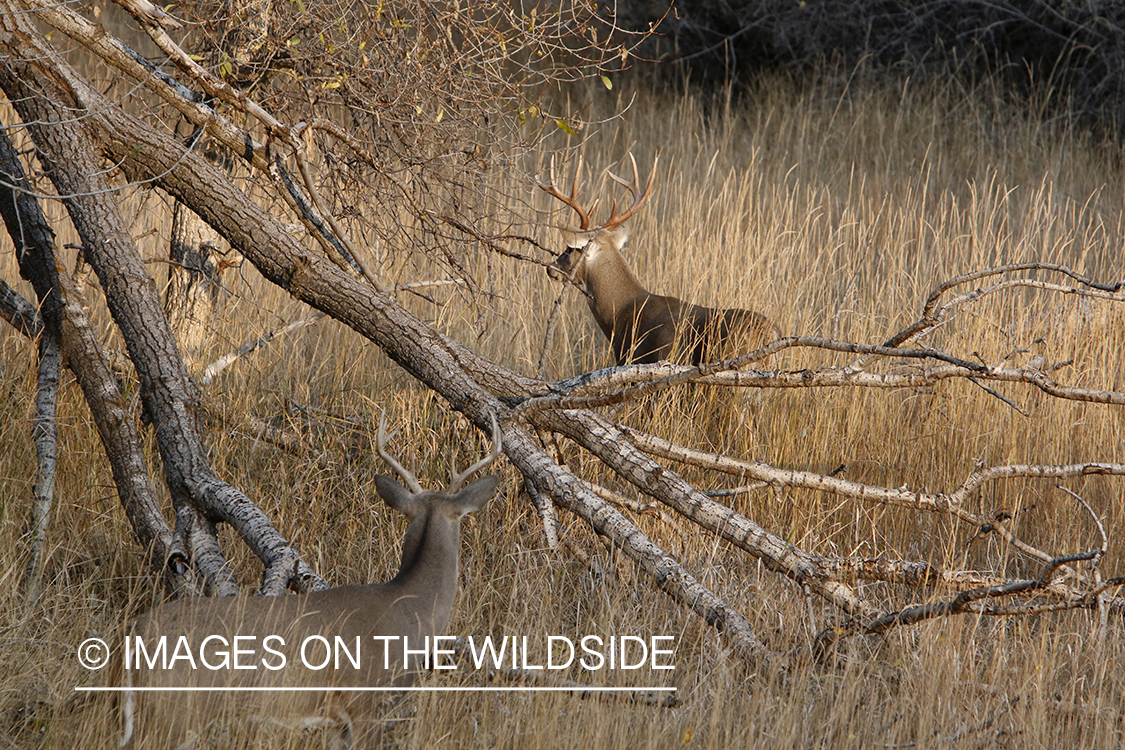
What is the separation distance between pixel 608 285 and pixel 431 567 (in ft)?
12.0

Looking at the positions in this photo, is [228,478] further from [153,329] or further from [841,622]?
[841,622]

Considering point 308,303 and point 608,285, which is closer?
point 308,303

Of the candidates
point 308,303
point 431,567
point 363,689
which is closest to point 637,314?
point 308,303

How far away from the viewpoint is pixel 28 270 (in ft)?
13.0

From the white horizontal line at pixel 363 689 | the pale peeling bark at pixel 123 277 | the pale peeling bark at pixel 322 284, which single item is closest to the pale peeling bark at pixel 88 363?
the pale peeling bark at pixel 123 277

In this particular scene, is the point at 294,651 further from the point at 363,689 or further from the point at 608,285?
the point at 608,285

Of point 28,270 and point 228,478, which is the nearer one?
point 28,270

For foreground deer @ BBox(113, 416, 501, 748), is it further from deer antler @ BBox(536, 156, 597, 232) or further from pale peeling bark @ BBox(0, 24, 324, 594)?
deer antler @ BBox(536, 156, 597, 232)

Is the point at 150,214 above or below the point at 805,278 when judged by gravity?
above

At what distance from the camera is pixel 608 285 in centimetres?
636

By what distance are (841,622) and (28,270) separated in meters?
3.19

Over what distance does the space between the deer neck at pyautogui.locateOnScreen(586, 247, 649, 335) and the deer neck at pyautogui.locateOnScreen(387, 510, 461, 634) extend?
137 inches

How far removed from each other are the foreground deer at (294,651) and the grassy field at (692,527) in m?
0.18

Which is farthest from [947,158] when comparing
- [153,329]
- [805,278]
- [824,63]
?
[153,329]
